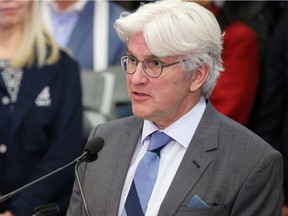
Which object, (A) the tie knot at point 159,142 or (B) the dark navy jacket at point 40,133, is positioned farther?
(B) the dark navy jacket at point 40,133

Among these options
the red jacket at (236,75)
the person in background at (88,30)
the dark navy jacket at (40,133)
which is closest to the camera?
the dark navy jacket at (40,133)

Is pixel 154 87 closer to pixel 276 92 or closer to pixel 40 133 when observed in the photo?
pixel 40 133

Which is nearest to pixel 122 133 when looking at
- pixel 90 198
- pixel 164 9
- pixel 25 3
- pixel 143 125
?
pixel 143 125

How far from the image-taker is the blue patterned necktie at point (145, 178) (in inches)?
104

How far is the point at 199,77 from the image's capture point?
2.75 metres

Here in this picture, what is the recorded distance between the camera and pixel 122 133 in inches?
114

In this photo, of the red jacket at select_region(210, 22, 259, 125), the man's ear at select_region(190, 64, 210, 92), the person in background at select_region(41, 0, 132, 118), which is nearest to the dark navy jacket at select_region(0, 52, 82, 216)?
the person in background at select_region(41, 0, 132, 118)

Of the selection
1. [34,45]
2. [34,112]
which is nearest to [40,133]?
[34,112]

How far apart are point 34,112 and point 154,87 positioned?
1214 mm

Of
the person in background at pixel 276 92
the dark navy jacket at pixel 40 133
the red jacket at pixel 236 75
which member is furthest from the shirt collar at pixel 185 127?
the person in background at pixel 276 92

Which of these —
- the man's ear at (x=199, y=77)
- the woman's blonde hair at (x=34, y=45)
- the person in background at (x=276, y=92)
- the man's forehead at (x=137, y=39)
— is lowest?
the person in background at (x=276, y=92)

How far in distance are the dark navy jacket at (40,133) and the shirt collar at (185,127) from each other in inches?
42.6

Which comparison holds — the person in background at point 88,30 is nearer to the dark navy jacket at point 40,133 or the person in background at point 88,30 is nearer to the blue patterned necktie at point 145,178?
the dark navy jacket at point 40,133

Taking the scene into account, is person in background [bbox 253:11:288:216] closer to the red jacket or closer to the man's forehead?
the red jacket
